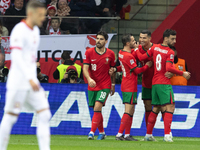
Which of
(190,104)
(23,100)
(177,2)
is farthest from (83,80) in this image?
(23,100)

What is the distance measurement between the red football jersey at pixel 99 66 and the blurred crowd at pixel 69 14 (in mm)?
3145

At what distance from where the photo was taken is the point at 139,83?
11.0 meters

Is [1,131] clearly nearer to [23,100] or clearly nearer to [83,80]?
[23,100]

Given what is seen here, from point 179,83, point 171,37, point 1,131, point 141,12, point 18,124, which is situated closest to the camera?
point 1,131

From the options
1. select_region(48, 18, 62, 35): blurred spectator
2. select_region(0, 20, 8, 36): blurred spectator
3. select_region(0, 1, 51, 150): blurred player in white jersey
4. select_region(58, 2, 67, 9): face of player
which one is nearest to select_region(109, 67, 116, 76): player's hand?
select_region(48, 18, 62, 35): blurred spectator

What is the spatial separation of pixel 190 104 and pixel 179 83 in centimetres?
94

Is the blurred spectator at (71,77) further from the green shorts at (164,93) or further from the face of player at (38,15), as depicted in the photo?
the face of player at (38,15)

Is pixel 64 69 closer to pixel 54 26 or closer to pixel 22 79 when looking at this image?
pixel 54 26

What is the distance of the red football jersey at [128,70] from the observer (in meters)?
8.98

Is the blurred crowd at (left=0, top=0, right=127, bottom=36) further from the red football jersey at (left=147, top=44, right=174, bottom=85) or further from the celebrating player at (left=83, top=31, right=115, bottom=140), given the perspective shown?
the red football jersey at (left=147, top=44, right=174, bottom=85)

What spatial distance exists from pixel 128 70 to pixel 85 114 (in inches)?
81.9

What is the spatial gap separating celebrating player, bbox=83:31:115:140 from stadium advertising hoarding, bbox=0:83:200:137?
135cm

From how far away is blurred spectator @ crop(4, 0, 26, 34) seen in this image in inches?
475

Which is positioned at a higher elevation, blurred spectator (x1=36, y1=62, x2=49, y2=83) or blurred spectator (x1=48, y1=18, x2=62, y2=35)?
blurred spectator (x1=48, y1=18, x2=62, y2=35)
